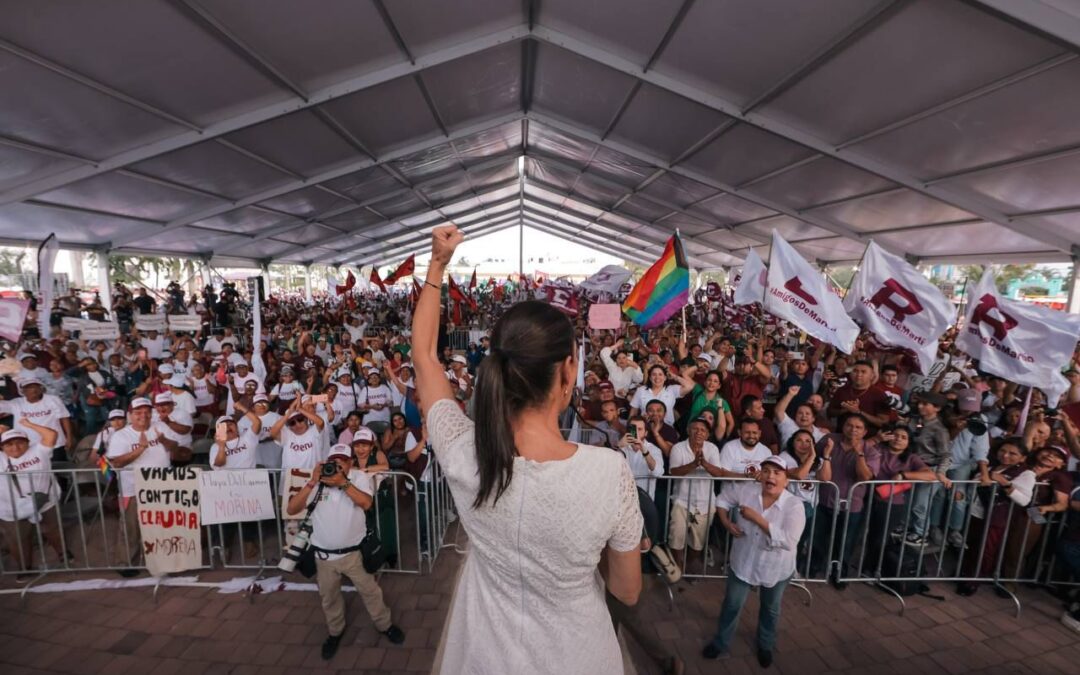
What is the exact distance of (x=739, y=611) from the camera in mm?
3594

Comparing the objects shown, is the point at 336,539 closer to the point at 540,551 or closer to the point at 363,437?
the point at 363,437

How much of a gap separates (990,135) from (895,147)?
56.3 inches

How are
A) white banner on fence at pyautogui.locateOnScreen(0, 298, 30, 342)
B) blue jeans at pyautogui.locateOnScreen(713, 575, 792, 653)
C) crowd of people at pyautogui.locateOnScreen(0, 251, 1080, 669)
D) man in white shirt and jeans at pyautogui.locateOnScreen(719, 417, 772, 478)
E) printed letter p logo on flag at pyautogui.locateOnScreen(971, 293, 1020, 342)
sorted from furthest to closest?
white banner on fence at pyautogui.locateOnScreen(0, 298, 30, 342) < printed letter p logo on flag at pyautogui.locateOnScreen(971, 293, 1020, 342) < man in white shirt and jeans at pyautogui.locateOnScreen(719, 417, 772, 478) < crowd of people at pyautogui.locateOnScreen(0, 251, 1080, 669) < blue jeans at pyautogui.locateOnScreen(713, 575, 792, 653)

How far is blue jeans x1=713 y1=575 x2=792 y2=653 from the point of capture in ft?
11.7

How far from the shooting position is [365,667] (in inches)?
139

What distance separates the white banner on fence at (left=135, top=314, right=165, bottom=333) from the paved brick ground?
613 centimetres

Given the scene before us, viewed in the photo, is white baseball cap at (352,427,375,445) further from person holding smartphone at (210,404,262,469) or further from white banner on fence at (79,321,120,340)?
white banner on fence at (79,321,120,340)

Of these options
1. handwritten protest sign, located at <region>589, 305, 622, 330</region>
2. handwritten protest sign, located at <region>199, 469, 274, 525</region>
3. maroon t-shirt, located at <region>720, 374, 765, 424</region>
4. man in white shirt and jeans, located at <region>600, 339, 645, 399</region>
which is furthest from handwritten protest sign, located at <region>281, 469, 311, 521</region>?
maroon t-shirt, located at <region>720, 374, 765, 424</region>

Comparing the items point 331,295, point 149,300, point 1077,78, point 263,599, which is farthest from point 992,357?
point 331,295

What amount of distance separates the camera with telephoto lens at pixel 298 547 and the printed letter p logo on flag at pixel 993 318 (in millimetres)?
7272

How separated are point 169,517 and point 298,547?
1.79m

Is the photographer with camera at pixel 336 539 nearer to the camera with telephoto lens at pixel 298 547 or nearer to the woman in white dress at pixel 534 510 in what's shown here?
the camera with telephoto lens at pixel 298 547

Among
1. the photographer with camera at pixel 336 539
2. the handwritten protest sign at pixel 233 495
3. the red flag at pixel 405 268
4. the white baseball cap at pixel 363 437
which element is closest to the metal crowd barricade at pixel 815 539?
the handwritten protest sign at pixel 233 495

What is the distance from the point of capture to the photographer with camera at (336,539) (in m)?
3.59
